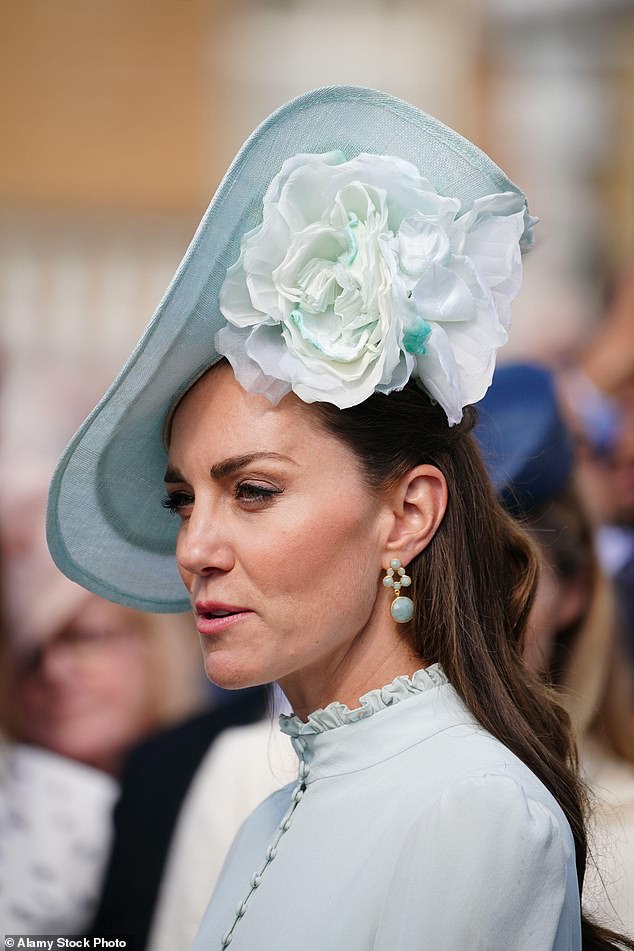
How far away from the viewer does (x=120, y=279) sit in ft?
23.6

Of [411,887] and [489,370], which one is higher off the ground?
[489,370]

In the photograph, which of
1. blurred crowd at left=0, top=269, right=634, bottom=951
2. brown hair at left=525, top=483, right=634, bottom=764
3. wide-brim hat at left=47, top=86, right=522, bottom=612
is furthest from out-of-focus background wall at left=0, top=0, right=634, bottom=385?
wide-brim hat at left=47, top=86, right=522, bottom=612

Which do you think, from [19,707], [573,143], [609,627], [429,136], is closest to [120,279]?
[573,143]

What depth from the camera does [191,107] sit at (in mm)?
7000

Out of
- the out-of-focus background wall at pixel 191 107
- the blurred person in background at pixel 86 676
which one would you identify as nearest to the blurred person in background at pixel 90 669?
the blurred person in background at pixel 86 676

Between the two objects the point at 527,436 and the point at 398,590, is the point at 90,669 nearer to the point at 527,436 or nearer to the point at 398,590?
the point at 527,436

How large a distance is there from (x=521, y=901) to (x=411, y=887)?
0.40 ft

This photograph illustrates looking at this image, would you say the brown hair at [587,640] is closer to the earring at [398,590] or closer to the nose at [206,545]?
the earring at [398,590]

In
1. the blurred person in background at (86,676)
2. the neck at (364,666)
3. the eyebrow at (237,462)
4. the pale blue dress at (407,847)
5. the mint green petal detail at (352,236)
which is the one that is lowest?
the blurred person in background at (86,676)

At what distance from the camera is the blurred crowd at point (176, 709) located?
2631mm

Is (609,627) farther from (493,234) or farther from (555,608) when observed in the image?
(493,234)

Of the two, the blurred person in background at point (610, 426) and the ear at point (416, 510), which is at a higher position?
the ear at point (416, 510)

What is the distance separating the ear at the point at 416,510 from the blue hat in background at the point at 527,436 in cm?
99

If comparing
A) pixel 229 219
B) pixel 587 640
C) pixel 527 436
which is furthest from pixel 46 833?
pixel 229 219
